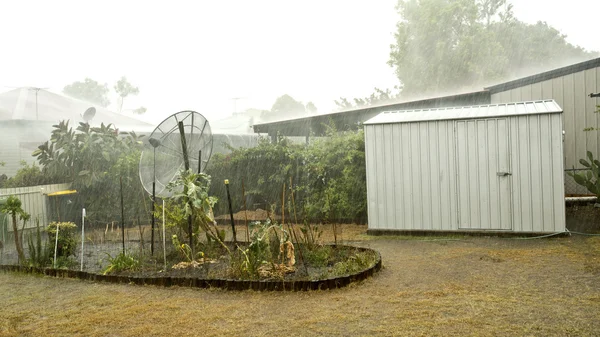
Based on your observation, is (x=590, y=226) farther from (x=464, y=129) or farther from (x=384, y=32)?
(x=384, y=32)

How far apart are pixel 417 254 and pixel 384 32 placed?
1240 inches

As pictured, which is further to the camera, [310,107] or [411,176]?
[310,107]

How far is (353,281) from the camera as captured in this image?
533 centimetres

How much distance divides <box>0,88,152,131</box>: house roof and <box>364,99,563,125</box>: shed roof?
1606cm

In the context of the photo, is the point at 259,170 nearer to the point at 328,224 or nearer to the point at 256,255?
the point at 328,224

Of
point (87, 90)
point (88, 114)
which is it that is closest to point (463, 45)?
point (88, 114)

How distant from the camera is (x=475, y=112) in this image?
8.36 meters

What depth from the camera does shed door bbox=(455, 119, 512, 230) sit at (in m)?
7.88

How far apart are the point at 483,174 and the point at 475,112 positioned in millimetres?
1131

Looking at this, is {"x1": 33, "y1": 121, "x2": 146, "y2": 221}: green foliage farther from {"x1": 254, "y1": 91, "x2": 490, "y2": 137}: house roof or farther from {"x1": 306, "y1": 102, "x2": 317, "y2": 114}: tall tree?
{"x1": 306, "y1": 102, "x2": 317, "y2": 114}: tall tree

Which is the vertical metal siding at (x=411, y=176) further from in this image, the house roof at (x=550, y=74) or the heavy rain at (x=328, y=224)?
the house roof at (x=550, y=74)

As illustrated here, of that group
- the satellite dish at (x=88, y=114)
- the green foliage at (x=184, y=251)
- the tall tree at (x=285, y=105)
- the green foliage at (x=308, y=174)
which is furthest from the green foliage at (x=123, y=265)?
the tall tree at (x=285, y=105)

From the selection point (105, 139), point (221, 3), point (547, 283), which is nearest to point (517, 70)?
point (221, 3)

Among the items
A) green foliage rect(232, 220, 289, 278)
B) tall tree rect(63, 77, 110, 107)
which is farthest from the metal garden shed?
tall tree rect(63, 77, 110, 107)
